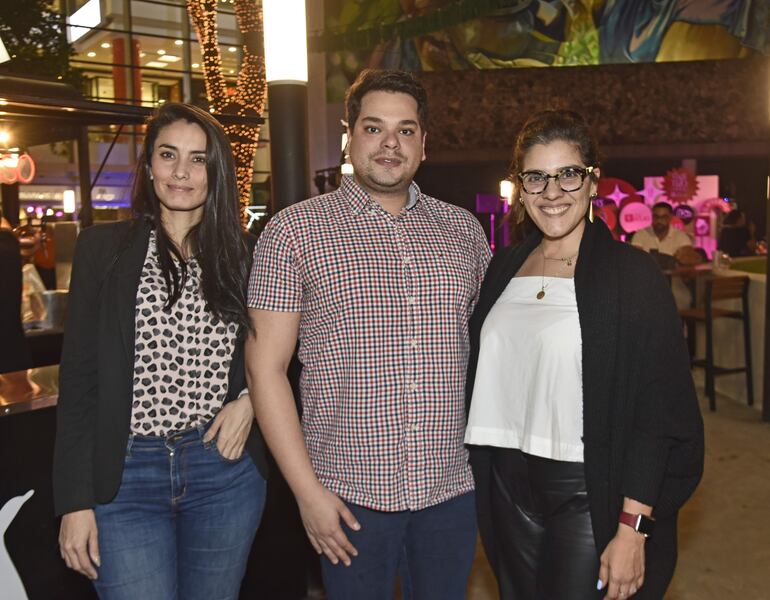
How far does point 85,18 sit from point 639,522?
55.9 feet

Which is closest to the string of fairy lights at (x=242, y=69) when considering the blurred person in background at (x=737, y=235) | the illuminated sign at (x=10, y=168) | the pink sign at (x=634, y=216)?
the illuminated sign at (x=10, y=168)

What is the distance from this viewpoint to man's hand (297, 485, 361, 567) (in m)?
1.77

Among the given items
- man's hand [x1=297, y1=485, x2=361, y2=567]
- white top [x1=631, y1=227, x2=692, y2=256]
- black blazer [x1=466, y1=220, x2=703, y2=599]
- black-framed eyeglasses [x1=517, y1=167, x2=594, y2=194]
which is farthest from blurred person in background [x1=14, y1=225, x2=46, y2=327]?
white top [x1=631, y1=227, x2=692, y2=256]

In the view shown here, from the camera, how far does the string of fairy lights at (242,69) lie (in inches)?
464

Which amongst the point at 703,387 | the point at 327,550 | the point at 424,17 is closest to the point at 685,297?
the point at 703,387

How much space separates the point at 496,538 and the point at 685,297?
6329 mm

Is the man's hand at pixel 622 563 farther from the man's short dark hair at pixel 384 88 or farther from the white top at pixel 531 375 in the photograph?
the man's short dark hair at pixel 384 88

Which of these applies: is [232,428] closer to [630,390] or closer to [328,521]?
[328,521]

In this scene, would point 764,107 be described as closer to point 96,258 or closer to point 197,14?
point 197,14

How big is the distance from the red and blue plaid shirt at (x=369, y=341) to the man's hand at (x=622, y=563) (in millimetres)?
421

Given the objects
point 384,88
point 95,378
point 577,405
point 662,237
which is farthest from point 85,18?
point 577,405

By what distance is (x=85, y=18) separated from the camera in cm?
1578

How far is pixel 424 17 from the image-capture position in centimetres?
1356

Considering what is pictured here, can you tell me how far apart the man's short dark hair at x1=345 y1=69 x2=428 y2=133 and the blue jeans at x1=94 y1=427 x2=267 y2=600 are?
93cm
